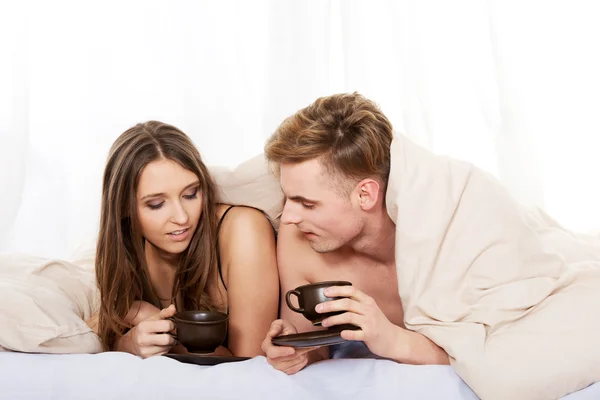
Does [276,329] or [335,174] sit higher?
[335,174]

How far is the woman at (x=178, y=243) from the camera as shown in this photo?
7.13ft

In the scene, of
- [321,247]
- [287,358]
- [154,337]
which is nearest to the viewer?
[287,358]

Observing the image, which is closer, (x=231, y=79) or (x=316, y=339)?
(x=316, y=339)

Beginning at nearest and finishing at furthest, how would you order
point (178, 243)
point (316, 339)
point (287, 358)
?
point (316, 339) < point (287, 358) < point (178, 243)

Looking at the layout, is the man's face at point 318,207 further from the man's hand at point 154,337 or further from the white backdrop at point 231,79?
the white backdrop at point 231,79

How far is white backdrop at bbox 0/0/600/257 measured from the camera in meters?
3.43

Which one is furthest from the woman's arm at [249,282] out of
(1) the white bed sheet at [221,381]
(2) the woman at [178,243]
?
(1) the white bed sheet at [221,381]

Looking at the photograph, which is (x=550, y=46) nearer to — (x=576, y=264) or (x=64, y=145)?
(x=576, y=264)

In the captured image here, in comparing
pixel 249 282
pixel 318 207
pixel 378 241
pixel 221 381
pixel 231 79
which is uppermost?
pixel 231 79

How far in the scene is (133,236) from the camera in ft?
7.43

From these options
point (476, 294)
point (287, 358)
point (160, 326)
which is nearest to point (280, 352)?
point (287, 358)

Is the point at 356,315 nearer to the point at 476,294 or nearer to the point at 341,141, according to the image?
the point at 476,294

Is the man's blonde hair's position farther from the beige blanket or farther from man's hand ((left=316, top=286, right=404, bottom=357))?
man's hand ((left=316, top=286, right=404, bottom=357))

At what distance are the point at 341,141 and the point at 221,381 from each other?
69 centimetres
